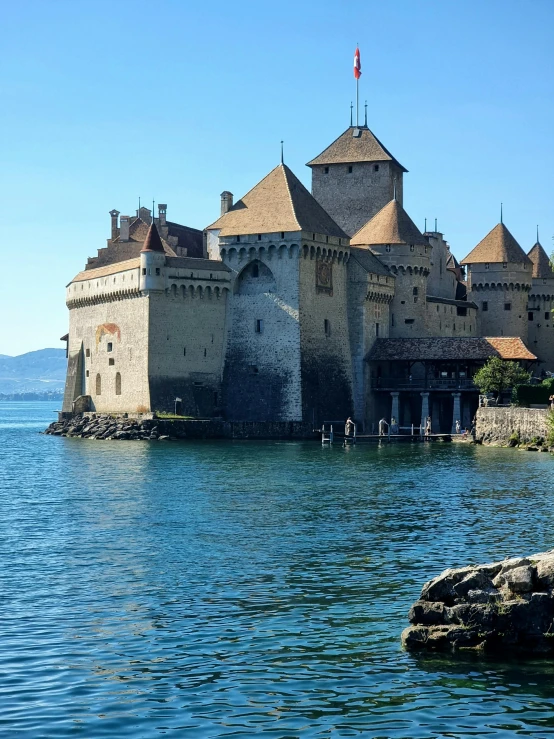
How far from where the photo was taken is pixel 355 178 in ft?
244

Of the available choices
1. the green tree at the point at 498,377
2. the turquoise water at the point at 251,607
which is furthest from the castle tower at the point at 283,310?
the turquoise water at the point at 251,607

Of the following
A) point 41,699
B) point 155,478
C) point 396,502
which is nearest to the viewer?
point 41,699

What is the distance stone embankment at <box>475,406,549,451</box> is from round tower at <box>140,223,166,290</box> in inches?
649

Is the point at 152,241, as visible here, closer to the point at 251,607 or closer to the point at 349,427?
the point at 349,427

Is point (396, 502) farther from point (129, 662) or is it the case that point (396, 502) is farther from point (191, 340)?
point (191, 340)

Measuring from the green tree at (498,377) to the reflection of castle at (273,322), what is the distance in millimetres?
2293

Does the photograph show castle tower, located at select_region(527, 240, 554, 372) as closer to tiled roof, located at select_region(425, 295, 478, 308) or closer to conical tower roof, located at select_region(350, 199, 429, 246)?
tiled roof, located at select_region(425, 295, 478, 308)

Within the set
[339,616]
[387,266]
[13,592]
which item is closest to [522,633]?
[339,616]

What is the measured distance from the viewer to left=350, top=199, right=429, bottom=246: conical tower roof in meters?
68.2

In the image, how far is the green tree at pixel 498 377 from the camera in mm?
59188

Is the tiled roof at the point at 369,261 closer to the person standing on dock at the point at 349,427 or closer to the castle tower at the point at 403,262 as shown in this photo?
the castle tower at the point at 403,262

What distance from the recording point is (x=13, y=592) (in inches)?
773

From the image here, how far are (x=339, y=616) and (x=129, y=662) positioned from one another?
3585 millimetres

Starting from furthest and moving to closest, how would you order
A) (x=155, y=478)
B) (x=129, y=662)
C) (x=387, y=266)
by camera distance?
(x=387, y=266)
(x=155, y=478)
(x=129, y=662)
